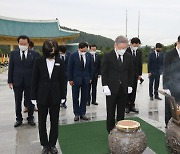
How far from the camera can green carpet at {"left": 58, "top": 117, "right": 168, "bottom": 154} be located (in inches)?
133

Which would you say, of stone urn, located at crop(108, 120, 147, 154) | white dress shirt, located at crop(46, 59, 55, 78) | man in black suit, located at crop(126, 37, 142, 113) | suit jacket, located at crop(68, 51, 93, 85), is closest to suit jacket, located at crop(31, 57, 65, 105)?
white dress shirt, located at crop(46, 59, 55, 78)

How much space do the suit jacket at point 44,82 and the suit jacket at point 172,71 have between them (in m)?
1.69

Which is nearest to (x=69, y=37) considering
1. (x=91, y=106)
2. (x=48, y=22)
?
(x=48, y=22)

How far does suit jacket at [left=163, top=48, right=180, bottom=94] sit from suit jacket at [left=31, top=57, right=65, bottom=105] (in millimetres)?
1695

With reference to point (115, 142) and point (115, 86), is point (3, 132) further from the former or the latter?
point (115, 142)

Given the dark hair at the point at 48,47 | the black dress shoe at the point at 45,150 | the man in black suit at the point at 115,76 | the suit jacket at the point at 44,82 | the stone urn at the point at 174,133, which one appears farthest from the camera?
the man in black suit at the point at 115,76

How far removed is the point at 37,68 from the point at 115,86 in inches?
47.1

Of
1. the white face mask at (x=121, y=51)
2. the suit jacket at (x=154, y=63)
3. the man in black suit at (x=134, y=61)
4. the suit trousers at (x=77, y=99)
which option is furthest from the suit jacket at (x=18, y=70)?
the suit jacket at (x=154, y=63)

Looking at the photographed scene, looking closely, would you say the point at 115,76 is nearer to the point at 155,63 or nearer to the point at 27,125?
the point at 27,125

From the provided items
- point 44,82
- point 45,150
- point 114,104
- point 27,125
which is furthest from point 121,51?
point 27,125

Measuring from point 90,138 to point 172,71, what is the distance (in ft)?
5.45

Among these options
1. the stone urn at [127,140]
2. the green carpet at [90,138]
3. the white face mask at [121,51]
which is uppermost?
the white face mask at [121,51]

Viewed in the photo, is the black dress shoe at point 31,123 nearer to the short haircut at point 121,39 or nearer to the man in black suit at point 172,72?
the short haircut at point 121,39

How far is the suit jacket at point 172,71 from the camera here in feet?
12.3
